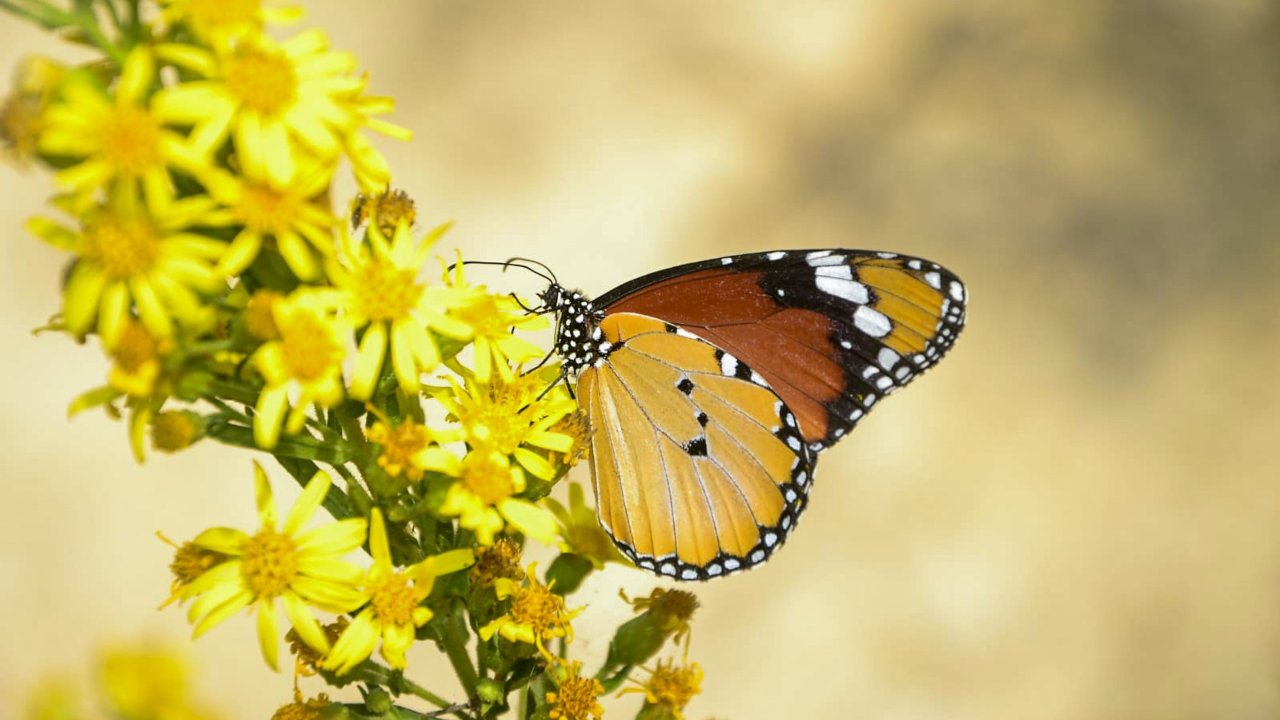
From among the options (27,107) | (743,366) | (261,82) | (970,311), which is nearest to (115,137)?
(27,107)

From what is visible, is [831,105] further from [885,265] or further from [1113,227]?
[885,265]

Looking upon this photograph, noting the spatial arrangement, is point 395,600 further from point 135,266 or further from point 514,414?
point 135,266

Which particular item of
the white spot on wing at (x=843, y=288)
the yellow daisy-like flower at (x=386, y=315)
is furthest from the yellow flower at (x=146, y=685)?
the white spot on wing at (x=843, y=288)

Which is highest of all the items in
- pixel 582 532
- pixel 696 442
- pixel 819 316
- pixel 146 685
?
pixel 819 316

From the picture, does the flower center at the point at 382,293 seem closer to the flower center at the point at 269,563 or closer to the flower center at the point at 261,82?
the flower center at the point at 261,82

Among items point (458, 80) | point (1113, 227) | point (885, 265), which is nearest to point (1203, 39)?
point (1113, 227)

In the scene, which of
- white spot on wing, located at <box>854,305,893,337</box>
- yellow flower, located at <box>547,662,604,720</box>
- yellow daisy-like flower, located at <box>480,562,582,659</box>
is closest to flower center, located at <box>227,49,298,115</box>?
yellow daisy-like flower, located at <box>480,562,582,659</box>
